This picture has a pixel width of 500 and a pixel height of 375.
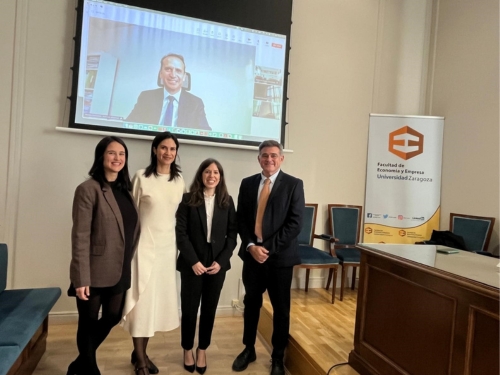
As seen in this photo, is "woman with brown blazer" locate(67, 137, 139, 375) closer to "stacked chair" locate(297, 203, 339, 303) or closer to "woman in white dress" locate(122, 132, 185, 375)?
"woman in white dress" locate(122, 132, 185, 375)

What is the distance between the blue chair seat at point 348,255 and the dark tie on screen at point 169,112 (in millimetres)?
2040

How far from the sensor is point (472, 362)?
1.42 meters

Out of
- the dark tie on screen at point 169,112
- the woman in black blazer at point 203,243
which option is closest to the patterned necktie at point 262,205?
the woman in black blazer at point 203,243

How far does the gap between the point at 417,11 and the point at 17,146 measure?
434cm

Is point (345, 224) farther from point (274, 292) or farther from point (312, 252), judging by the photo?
point (274, 292)

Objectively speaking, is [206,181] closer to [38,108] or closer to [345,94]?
[38,108]

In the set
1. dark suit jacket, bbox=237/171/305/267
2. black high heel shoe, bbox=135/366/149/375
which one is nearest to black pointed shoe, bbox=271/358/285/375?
dark suit jacket, bbox=237/171/305/267

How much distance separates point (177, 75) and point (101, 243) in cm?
194

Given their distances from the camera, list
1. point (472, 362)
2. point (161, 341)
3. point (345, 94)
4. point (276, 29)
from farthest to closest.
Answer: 1. point (345, 94)
2. point (276, 29)
3. point (161, 341)
4. point (472, 362)

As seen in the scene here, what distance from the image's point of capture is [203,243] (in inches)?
83.7

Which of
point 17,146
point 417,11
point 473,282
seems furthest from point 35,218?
point 417,11

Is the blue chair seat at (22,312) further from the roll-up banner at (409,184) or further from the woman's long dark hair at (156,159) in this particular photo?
the roll-up banner at (409,184)

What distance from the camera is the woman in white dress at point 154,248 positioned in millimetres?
2029

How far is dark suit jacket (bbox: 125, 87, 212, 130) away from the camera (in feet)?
10.3
